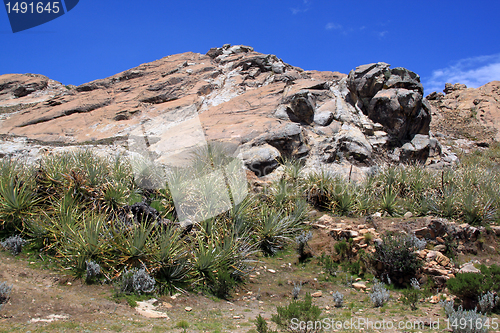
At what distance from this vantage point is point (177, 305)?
5613mm

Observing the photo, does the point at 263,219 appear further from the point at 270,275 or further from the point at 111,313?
the point at 111,313

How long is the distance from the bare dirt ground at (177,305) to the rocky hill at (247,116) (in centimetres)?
576

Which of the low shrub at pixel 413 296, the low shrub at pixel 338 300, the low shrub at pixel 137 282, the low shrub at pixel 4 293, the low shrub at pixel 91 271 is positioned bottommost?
the low shrub at pixel 413 296

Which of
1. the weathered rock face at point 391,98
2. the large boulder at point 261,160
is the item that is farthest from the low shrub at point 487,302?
the weathered rock face at point 391,98

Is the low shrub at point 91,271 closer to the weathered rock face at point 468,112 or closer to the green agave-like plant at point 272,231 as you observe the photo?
the green agave-like plant at point 272,231

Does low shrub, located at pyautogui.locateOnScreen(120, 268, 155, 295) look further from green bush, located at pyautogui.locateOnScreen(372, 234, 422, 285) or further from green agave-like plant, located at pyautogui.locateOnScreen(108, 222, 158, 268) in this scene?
green bush, located at pyautogui.locateOnScreen(372, 234, 422, 285)

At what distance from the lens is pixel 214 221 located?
7.88 m

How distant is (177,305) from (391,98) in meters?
14.7

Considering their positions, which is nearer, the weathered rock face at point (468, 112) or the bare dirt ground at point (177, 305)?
Answer: the bare dirt ground at point (177, 305)

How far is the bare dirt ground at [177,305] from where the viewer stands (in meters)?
4.39

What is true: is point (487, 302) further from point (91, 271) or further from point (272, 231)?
point (91, 271)

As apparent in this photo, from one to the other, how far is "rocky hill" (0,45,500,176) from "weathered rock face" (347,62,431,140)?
0.05m

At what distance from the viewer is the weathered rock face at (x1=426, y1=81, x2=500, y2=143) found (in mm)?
26922

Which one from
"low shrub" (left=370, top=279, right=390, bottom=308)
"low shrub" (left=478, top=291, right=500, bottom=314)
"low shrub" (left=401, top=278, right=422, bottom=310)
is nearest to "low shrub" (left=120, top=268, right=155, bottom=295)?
"low shrub" (left=370, top=279, right=390, bottom=308)
